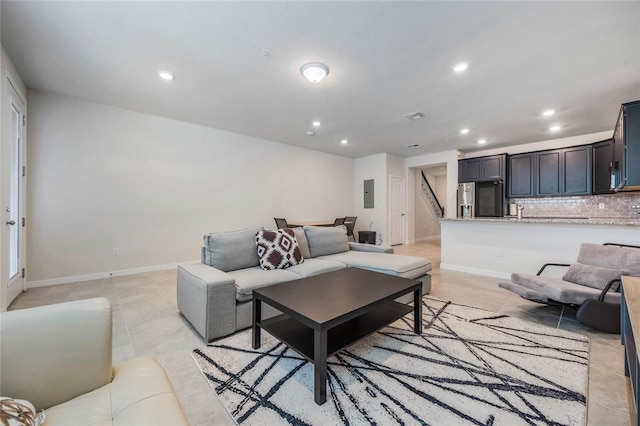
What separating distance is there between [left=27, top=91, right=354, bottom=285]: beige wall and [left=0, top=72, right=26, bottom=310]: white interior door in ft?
0.79

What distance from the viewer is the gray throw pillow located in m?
2.46

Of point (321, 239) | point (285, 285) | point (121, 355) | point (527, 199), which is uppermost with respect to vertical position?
point (527, 199)

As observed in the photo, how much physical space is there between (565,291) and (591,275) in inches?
17.0

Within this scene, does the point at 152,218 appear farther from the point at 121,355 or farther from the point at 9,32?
the point at 121,355

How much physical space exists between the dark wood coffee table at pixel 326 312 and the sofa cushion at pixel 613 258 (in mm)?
2051

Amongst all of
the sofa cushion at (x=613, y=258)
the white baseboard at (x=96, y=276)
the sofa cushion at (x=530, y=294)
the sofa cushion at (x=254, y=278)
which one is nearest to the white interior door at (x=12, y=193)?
the white baseboard at (x=96, y=276)

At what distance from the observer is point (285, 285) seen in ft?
7.20

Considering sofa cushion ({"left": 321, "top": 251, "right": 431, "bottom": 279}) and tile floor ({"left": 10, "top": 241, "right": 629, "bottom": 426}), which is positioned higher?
sofa cushion ({"left": 321, "top": 251, "right": 431, "bottom": 279})

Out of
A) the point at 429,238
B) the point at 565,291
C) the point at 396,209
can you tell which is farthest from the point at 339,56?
the point at 429,238

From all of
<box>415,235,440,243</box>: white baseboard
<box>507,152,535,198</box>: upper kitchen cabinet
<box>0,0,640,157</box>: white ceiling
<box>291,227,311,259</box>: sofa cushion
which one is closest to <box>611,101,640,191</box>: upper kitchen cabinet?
<box>0,0,640,157</box>: white ceiling

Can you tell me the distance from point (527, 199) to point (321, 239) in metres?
5.35

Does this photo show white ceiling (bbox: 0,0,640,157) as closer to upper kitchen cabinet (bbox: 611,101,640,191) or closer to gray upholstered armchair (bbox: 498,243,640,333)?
upper kitchen cabinet (bbox: 611,101,640,191)

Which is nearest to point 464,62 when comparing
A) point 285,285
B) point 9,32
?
point 285,285

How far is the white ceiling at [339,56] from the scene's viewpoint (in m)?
2.11
